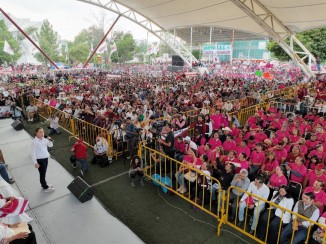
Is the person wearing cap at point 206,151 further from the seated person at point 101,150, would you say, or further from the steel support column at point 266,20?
the steel support column at point 266,20

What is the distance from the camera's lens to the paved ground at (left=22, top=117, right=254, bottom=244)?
15.6ft

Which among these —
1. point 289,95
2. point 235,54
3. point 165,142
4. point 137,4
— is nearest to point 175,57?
point 137,4

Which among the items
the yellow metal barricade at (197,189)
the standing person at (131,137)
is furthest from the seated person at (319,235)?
the standing person at (131,137)

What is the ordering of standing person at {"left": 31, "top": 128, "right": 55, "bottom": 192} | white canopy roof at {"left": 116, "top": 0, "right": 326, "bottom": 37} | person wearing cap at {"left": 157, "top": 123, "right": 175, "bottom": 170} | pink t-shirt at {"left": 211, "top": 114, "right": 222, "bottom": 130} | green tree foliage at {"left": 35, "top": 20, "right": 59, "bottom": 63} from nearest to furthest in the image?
standing person at {"left": 31, "top": 128, "right": 55, "bottom": 192} < person wearing cap at {"left": 157, "top": 123, "right": 175, "bottom": 170} < pink t-shirt at {"left": 211, "top": 114, "right": 222, "bottom": 130} < white canopy roof at {"left": 116, "top": 0, "right": 326, "bottom": 37} < green tree foliage at {"left": 35, "top": 20, "right": 59, "bottom": 63}

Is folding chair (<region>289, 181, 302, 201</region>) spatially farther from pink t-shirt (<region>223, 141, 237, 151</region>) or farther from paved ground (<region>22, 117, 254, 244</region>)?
pink t-shirt (<region>223, 141, 237, 151</region>)

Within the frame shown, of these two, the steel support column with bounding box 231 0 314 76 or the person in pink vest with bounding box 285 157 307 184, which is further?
the steel support column with bounding box 231 0 314 76

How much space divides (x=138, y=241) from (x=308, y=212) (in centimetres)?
317

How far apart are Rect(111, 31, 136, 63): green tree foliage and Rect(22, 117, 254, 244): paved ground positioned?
65338 millimetres

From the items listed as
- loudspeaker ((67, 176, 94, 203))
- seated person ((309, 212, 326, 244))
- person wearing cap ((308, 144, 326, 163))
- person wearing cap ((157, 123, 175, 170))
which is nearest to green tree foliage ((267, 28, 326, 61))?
person wearing cap ((308, 144, 326, 163))

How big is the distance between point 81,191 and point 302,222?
477 cm

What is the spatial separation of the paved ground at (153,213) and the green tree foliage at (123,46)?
65.3m

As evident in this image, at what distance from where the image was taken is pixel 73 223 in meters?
5.04

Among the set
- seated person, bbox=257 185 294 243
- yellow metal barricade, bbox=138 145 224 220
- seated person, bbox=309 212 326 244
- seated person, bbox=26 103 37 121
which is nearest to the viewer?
seated person, bbox=309 212 326 244

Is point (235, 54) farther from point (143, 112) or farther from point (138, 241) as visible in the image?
point (138, 241)
